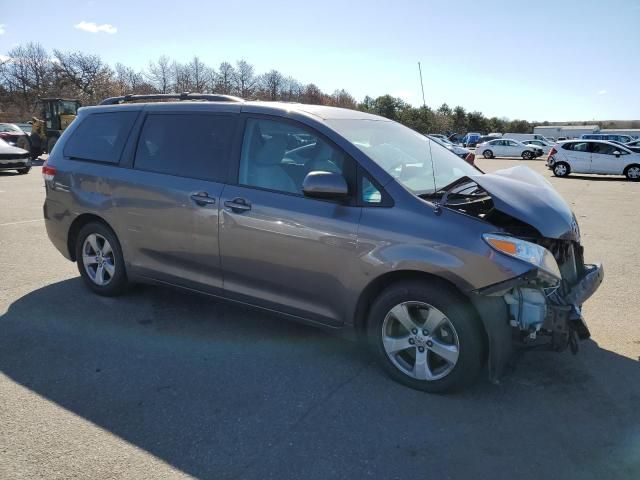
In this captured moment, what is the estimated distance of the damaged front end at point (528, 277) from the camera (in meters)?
2.96

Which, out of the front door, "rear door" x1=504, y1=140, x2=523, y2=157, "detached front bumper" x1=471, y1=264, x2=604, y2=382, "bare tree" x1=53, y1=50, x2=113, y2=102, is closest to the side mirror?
the front door

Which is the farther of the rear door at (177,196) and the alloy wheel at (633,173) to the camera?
the alloy wheel at (633,173)

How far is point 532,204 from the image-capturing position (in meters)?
3.34

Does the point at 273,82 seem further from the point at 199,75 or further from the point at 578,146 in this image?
the point at 578,146

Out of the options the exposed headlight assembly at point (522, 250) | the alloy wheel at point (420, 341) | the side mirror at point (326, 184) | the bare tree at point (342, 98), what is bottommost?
the alloy wheel at point (420, 341)

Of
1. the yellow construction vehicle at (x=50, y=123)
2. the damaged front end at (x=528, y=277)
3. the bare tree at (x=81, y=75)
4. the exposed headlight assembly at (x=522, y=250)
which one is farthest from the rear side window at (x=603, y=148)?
the bare tree at (x=81, y=75)

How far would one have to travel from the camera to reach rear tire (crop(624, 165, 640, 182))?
20.3 meters

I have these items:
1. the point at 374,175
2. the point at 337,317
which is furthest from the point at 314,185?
the point at 337,317

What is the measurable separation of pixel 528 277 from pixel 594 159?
21361 mm

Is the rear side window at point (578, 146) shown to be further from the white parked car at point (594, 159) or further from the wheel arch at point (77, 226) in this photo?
the wheel arch at point (77, 226)

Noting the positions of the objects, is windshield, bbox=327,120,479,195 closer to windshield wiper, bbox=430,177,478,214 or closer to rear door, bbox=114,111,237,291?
windshield wiper, bbox=430,177,478,214

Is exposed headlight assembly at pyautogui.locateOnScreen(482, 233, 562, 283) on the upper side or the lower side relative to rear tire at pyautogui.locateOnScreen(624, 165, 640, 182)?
upper

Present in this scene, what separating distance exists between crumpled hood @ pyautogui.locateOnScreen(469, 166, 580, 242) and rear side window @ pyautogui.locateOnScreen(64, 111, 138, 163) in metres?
3.17

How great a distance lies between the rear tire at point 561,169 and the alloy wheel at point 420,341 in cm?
2135
